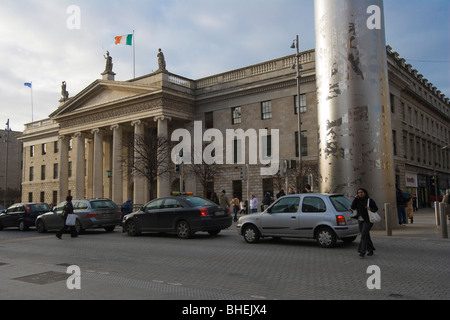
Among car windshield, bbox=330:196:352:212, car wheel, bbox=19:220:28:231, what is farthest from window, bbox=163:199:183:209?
car wheel, bbox=19:220:28:231

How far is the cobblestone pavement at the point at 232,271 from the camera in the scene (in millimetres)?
6324

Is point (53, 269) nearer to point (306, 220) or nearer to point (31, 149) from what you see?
point (306, 220)

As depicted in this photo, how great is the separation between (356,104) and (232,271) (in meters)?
10.8

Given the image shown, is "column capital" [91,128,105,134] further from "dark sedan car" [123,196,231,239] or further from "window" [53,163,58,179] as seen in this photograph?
"dark sedan car" [123,196,231,239]

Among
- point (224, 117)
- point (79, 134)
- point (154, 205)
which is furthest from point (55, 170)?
point (154, 205)

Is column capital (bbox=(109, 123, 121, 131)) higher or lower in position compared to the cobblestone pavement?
higher

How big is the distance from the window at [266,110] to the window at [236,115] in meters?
2.51

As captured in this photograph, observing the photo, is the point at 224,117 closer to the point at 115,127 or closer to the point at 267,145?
the point at 267,145

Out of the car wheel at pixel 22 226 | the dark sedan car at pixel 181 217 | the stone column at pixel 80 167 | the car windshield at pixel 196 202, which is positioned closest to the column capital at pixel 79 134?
the stone column at pixel 80 167

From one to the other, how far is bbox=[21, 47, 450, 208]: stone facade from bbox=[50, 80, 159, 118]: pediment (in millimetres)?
109

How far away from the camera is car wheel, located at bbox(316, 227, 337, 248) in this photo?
11.3 metres

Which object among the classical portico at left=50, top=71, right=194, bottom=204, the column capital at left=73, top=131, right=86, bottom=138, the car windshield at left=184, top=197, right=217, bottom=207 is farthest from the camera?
the column capital at left=73, top=131, right=86, bottom=138

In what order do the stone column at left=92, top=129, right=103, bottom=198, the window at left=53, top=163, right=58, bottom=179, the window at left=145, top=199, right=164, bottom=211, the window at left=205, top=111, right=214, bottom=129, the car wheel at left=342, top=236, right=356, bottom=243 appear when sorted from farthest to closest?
the window at left=53, top=163, right=58, bottom=179 → the stone column at left=92, top=129, right=103, bottom=198 → the window at left=205, top=111, right=214, bottom=129 → the window at left=145, top=199, right=164, bottom=211 → the car wheel at left=342, top=236, right=356, bottom=243
